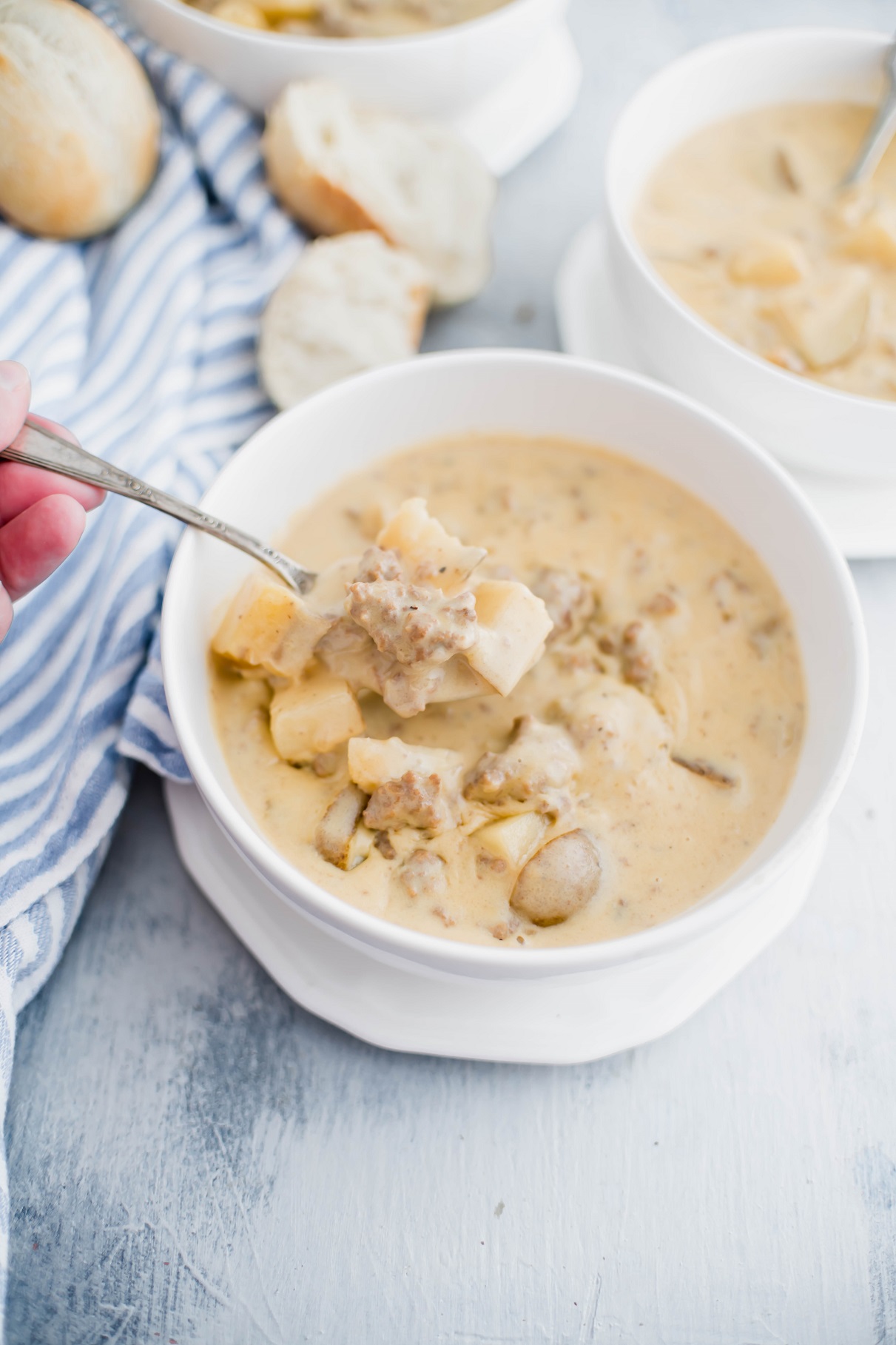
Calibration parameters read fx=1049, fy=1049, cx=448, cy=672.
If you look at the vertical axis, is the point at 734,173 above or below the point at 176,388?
below

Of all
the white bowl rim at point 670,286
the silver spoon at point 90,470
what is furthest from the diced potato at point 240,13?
the silver spoon at point 90,470

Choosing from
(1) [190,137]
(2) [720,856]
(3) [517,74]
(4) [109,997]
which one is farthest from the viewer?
(3) [517,74]

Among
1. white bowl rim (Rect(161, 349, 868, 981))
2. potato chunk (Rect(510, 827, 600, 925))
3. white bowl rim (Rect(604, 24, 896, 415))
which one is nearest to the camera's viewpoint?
white bowl rim (Rect(161, 349, 868, 981))

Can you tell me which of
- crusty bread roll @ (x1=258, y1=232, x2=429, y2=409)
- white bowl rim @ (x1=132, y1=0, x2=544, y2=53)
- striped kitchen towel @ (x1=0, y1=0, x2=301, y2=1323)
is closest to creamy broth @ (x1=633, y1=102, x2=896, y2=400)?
white bowl rim @ (x1=132, y1=0, x2=544, y2=53)

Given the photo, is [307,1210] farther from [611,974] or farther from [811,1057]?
[811,1057]

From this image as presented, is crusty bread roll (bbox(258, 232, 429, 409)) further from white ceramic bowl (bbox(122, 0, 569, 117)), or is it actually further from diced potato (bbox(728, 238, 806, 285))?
diced potato (bbox(728, 238, 806, 285))

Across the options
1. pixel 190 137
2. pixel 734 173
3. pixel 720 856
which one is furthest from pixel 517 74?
pixel 720 856

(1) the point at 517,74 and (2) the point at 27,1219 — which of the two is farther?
(1) the point at 517,74
